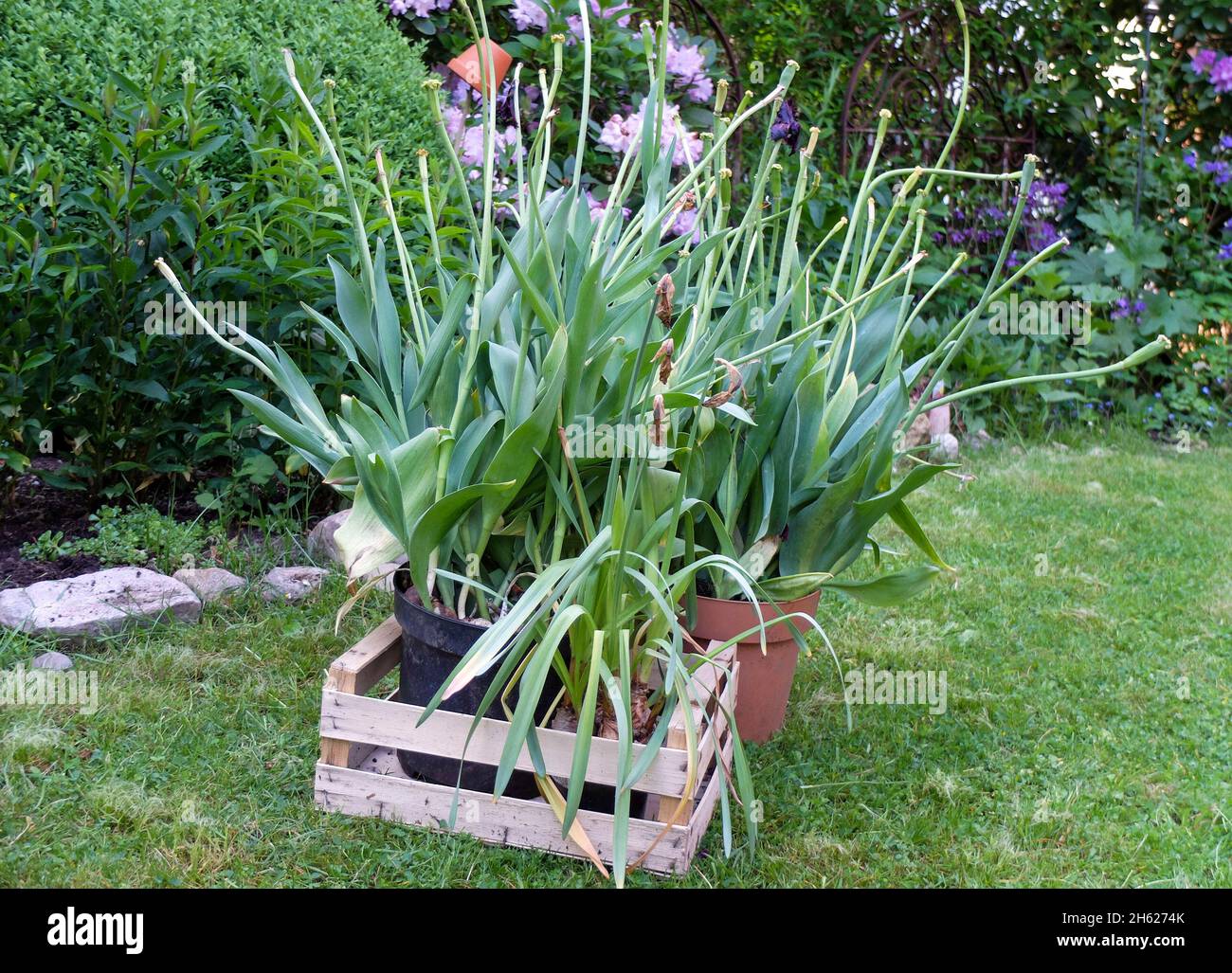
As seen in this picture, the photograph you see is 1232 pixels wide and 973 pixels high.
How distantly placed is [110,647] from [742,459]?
1.49 metres

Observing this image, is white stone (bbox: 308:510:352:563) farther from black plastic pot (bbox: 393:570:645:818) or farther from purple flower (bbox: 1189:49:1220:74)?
purple flower (bbox: 1189:49:1220:74)

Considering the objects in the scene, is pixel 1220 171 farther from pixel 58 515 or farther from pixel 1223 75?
pixel 58 515

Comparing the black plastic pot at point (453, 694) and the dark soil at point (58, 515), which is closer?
the black plastic pot at point (453, 694)

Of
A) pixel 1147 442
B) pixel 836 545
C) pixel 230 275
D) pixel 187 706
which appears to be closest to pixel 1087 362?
pixel 1147 442

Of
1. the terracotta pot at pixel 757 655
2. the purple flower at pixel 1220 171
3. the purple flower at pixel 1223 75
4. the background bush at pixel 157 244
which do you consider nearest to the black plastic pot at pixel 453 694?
the terracotta pot at pixel 757 655

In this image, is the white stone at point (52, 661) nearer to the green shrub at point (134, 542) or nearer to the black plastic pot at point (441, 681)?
the green shrub at point (134, 542)

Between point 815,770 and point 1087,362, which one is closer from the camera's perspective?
point 815,770

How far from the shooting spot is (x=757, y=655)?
227cm

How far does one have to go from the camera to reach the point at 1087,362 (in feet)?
18.0

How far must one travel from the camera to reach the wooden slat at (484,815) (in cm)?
187

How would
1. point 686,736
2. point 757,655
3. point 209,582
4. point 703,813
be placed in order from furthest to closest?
point 209,582 < point 757,655 < point 703,813 < point 686,736

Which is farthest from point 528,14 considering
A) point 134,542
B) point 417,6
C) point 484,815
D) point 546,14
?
point 484,815

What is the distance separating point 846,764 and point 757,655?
0.30 m
